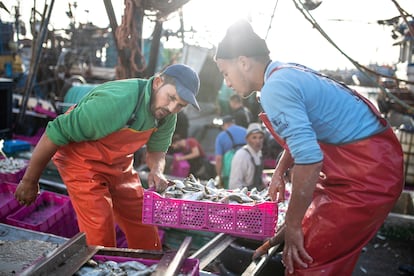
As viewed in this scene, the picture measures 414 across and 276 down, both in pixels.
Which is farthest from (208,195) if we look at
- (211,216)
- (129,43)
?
(129,43)

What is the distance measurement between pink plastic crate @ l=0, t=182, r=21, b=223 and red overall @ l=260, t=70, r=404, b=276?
3.46 meters

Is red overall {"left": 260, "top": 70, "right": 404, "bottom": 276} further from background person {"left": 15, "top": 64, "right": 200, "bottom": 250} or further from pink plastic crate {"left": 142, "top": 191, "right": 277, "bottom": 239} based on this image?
background person {"left": 15, "top": 64, "right": 200, "bottom": 250}

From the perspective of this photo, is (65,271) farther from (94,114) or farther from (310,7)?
(310,7)


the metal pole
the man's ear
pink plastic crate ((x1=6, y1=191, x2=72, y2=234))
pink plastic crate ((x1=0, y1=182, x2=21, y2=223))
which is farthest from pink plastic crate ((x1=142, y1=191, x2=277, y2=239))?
the metal pole

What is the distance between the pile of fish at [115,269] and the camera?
2502 mm

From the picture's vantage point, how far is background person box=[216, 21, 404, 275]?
227 centimetres

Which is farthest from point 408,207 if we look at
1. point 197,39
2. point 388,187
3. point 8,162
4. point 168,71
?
point 197,39

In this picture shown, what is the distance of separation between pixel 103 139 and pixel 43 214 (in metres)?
1.99

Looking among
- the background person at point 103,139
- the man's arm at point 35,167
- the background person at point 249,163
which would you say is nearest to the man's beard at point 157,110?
the background person at point 103,139

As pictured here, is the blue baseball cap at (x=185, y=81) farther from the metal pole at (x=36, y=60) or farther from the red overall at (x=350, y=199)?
the metal pole at (x=36, y=60)

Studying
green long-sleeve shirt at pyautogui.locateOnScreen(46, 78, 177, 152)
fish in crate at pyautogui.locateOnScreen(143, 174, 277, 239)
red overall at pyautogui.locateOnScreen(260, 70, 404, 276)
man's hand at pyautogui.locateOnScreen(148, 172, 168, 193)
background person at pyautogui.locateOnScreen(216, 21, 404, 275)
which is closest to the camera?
background person at pyautogui.locateOnScreen(216, 21, 404, 275)

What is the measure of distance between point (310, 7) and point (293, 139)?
330 centimetres

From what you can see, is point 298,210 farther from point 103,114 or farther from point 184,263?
point 103,114

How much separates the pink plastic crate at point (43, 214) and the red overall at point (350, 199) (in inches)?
119
